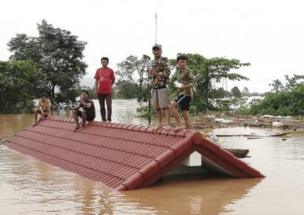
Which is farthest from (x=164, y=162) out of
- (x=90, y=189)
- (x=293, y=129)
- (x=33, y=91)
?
(x=33, y=91)

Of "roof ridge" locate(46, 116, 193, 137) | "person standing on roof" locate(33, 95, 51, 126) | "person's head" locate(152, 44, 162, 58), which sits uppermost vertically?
"person's head" locate(152, 44, 162, 58)

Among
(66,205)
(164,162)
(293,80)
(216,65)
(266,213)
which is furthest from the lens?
(293,80)

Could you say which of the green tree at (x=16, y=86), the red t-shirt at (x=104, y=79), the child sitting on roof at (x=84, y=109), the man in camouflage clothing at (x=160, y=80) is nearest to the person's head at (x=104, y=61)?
the red t-shirt at (x=104, y=79)

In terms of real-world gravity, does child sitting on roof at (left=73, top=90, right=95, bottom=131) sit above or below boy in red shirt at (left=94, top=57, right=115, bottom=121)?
below

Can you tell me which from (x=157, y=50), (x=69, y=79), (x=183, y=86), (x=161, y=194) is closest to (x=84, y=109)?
(x=157, y=50)

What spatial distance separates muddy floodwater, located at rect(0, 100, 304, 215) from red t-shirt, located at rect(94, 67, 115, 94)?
286 centimetres

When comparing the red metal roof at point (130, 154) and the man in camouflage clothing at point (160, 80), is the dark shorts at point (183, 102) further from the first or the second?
the red metal roof at point (130, 154)

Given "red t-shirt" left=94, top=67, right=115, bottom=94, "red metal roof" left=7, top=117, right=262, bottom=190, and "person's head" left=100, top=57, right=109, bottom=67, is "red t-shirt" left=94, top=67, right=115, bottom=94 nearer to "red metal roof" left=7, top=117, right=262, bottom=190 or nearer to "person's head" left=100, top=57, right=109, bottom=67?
"person's head" left=100, top=57, right=109, bottom=67

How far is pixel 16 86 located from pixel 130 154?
3143 centimetres

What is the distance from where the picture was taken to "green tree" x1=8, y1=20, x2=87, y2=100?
1770 inches

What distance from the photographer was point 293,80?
35.2 metres

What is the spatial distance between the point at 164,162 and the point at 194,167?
5.52 feet

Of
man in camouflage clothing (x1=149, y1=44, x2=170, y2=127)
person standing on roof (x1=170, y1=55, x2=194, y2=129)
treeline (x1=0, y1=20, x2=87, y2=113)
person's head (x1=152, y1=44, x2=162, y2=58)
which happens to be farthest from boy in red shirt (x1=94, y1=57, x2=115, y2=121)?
treeline (x1=0, y1=20, x2=87, y2=113)

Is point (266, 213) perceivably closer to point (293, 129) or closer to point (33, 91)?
point (293, 129)
